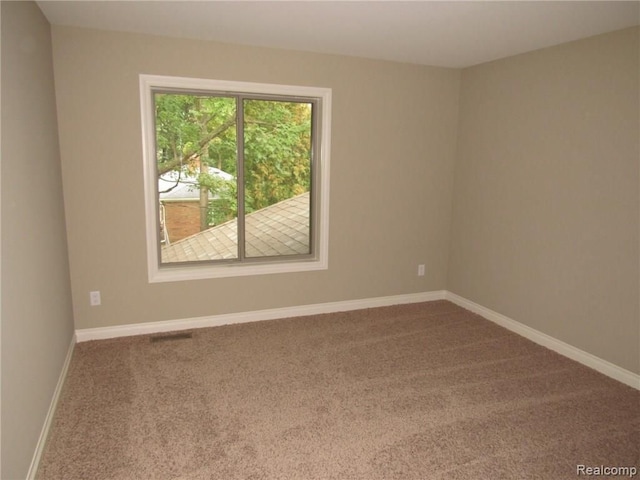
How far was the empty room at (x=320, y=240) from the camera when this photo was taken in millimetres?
2135

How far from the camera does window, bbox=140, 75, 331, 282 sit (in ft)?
11.1

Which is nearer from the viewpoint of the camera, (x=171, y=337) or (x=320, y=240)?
(x=171, y=337)

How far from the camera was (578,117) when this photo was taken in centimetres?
304

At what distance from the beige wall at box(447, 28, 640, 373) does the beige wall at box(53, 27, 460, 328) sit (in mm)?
419

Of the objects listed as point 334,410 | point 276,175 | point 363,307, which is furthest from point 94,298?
point 363,307

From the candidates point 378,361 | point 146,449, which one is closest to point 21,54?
point 146,449

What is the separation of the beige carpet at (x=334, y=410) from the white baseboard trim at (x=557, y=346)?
0.08 meters

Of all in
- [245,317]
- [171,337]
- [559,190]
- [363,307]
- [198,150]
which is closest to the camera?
[559,190]

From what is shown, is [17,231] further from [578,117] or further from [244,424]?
[578,117]

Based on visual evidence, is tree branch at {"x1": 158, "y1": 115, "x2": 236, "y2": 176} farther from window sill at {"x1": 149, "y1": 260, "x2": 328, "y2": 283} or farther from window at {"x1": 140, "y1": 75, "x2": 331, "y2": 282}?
window sill at {"x1": 149, "y1": 260, "x2": 328, "y2": 283}

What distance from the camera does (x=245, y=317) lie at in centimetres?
377

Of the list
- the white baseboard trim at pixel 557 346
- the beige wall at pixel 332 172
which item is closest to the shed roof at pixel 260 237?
the beige wall at pixel 332 172

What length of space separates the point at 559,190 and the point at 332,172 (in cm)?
178

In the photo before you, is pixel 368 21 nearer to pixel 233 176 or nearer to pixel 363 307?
pixel 233 176
